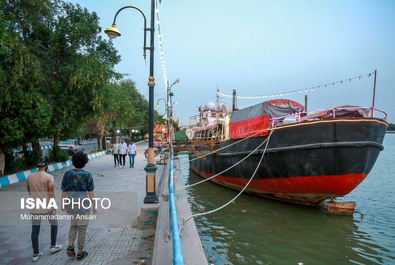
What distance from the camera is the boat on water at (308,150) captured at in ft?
27.3

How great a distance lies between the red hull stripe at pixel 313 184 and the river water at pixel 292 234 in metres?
0.66

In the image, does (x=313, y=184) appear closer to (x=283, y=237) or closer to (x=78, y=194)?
(x=283, y=237)

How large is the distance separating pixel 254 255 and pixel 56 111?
1165 centimetres

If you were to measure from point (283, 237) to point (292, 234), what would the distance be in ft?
1.20

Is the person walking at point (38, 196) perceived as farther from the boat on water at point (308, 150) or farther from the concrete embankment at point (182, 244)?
the boat on water at point (308, 150)

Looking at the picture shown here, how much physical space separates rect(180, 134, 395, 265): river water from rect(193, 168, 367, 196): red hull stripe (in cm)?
66

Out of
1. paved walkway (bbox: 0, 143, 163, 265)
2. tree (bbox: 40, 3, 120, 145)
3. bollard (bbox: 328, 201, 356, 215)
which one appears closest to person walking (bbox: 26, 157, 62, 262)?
paved walkway (bbox: 0, 143, 163, 265)

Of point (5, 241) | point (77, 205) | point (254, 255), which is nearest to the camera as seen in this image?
point (77, 205)

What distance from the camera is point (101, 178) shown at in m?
12.4

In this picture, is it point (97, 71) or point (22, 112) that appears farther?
point (97, 71)

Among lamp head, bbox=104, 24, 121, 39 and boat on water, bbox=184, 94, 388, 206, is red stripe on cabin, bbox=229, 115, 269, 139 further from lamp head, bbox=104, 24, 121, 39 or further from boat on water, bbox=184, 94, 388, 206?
lamp head, bbox=104, 24, 121, 39

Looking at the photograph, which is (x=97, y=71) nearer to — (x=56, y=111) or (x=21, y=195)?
(x=56, y=111)

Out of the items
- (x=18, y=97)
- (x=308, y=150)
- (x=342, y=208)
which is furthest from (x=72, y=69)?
(x=342, y=208)

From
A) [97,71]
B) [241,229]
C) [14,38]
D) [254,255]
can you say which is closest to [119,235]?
[254,255]
